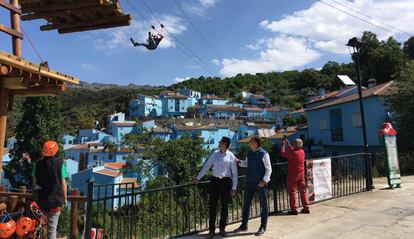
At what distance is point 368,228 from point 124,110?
110 metres

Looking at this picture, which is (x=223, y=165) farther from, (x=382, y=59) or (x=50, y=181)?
(x=382, y=59)

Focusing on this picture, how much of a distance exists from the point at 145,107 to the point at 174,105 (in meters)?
8.32

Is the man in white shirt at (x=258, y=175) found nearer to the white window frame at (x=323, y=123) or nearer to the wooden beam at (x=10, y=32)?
the wooden beam at (x=10, y=32)

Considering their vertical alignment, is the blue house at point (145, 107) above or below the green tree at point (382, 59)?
above

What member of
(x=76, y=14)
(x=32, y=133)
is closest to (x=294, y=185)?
(x=76, y=14)

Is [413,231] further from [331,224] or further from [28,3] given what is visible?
[28,3]

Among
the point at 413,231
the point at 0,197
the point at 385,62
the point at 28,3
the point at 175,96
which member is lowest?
the point at 413,231

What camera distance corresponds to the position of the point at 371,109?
2650 centimetres

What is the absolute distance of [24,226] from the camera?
5.73 m

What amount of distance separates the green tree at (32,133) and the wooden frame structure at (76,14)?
30.6 meters

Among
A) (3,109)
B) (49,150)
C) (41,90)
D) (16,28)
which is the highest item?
(16,28)

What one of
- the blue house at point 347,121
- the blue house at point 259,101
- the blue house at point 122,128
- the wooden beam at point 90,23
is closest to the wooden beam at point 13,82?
the wooden beam at point 90,23

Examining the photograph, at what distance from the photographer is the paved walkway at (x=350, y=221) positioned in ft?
21.6

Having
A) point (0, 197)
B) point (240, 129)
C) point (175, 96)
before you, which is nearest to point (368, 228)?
point (0, 197)
